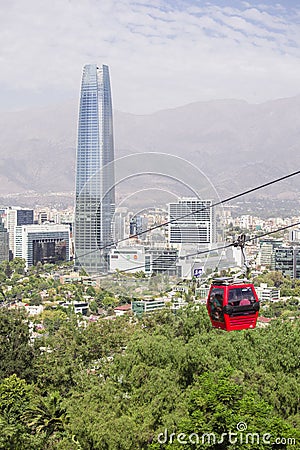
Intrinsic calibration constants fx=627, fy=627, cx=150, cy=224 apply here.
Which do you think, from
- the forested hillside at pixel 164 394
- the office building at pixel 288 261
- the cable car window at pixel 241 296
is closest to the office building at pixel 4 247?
the office building at pixel 288 261

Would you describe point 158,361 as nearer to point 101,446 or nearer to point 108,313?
point 101,446

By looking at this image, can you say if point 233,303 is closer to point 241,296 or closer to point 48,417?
point 241,296

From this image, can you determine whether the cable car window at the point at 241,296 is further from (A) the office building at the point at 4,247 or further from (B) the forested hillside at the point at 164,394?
(A) the office building at the point at 4,247

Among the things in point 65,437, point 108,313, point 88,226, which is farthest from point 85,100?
point 65,437

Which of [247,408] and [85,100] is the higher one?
[85,100]

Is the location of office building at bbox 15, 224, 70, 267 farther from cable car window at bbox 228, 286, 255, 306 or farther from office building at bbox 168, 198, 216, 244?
cable car window at bbox 228, 286, 255, 306

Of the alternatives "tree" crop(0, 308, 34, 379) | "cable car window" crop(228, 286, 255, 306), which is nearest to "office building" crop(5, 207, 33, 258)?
"tree" crop(0, 308, 34, 379)
